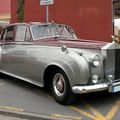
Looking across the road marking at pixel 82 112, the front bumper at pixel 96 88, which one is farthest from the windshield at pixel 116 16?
the road marking at pixel 82 112

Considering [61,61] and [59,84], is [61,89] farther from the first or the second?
[61,61]

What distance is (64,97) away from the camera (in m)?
7.28

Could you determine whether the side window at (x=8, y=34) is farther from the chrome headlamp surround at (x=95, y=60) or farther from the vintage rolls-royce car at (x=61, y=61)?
the chrome headlamp surround at (x=95, y=60)

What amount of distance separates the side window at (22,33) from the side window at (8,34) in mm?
305

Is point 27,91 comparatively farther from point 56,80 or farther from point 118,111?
point 118,111

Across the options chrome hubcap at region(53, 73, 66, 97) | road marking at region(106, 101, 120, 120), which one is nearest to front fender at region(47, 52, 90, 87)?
chrome hubcap at region(53, 73, 66, 97)

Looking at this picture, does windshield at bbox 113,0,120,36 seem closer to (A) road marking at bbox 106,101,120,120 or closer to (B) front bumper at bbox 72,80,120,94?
(A) road marking at bbox 106,101,120,120

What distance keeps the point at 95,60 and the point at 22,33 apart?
8.99 feet

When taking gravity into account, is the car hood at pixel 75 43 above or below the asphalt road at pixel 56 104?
above

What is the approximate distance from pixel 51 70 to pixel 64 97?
783 mm

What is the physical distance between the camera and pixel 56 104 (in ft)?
24.6

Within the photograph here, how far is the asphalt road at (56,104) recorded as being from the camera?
22.0ft

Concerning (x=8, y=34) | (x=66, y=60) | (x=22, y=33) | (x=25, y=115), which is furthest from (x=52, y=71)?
(x=8, y=34)

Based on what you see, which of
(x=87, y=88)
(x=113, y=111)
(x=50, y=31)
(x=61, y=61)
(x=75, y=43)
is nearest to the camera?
(x=87, y=88)
